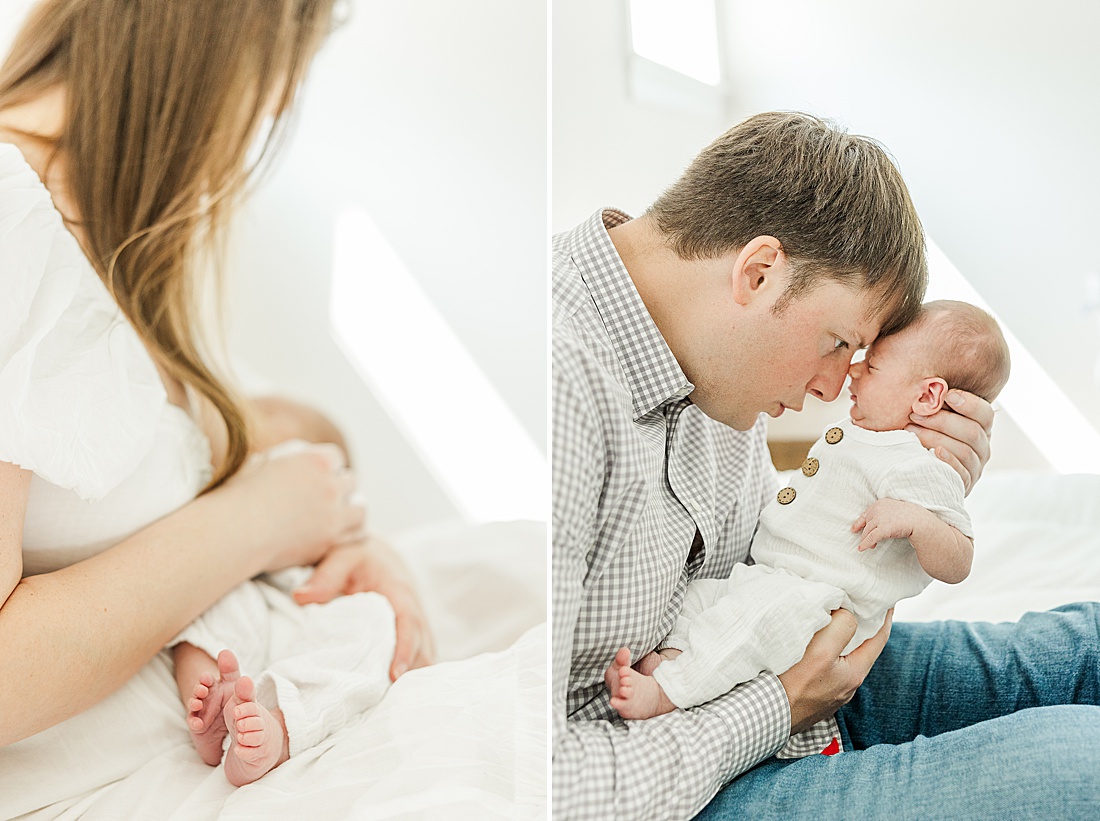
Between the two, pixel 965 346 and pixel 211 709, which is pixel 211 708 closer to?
pixel 211 709

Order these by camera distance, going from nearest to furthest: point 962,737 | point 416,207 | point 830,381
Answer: point 962,737 < point 830,381 < point 416,207

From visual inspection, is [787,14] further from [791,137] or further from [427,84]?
[427,84]

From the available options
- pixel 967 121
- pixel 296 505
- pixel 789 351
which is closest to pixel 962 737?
pixel 789 351

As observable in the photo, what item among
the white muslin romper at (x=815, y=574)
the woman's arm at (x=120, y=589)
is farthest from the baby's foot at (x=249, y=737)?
the white muslin romper at (x=815, y=574)

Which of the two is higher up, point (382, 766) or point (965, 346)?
point (965, 346)

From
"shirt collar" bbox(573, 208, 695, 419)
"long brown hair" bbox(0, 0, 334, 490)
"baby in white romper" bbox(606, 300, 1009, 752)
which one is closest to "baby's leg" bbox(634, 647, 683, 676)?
"baby in white romper" bbox(606, 300, 1009, 752)

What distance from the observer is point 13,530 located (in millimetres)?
755

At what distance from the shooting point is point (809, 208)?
2.50 feet

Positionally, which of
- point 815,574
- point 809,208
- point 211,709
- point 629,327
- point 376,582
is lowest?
point 376,582

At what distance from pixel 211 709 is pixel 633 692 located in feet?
1.28

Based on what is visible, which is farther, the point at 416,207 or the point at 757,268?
the point at 416,207

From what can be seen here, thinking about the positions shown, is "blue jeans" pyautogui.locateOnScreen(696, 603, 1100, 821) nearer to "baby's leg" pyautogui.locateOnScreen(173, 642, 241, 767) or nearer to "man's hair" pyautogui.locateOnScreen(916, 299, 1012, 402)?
"man's hair" pyautogui.locateOnScreen(916, 299, 1012, 402)

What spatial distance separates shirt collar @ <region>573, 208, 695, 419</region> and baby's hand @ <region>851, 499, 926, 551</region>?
20cm

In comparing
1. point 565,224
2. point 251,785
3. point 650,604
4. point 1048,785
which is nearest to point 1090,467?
point 1048,785
